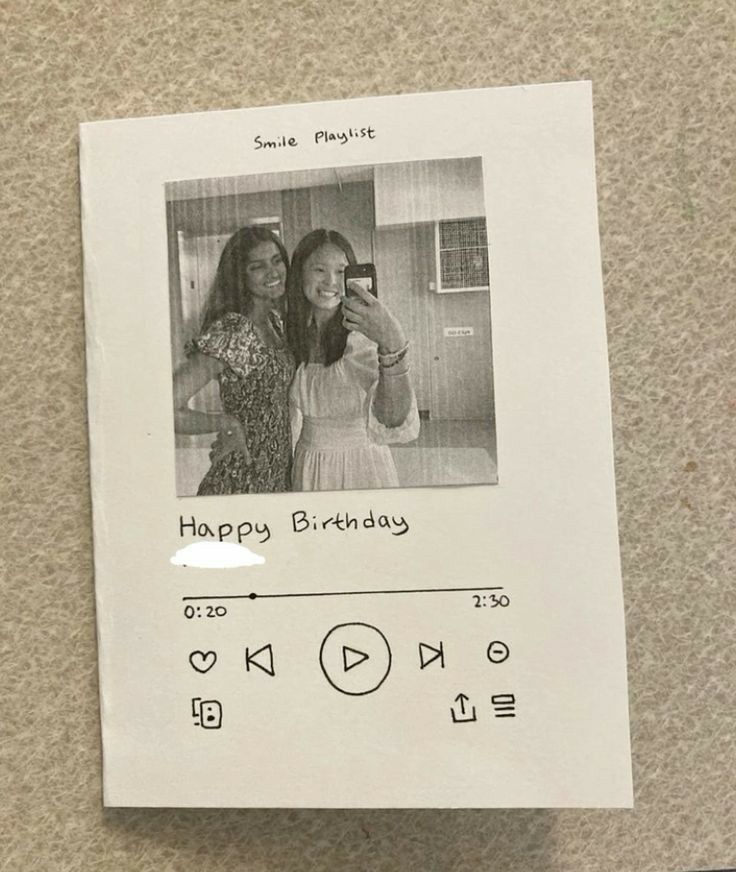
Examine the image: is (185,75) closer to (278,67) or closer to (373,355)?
(278,67)

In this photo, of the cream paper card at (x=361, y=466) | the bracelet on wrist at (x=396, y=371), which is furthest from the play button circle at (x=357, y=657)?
the bracelet on wrist at (x=396, y=371)

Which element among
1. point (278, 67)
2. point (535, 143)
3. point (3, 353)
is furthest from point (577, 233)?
point (3, 353)

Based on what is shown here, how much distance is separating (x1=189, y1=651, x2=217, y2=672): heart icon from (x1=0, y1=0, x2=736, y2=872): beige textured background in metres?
0.05

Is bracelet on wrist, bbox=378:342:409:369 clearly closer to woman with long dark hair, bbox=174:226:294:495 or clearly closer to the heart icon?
woman with long dark hair, bbox=174:226:294:495

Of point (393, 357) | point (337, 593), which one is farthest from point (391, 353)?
point (337, 593)

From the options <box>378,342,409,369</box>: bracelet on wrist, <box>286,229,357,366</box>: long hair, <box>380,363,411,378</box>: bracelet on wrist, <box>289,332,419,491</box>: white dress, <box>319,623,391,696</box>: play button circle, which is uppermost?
<box>286,229,357,366</box>: long hair

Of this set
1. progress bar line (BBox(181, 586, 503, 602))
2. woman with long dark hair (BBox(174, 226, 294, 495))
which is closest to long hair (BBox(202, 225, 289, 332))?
woman with long dark hair (BBox(174, 226, 294, 495))

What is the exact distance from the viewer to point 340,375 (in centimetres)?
35

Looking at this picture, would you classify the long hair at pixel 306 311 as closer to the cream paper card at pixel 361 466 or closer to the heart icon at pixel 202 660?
the cream paper card at pixel 361 466

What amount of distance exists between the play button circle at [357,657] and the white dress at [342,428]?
6cm

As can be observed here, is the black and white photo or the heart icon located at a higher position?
the black and white photo

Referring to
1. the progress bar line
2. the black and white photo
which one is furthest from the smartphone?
the progress bar line

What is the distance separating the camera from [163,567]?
0.36 meters

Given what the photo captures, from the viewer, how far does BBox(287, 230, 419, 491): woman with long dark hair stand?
35 cm
